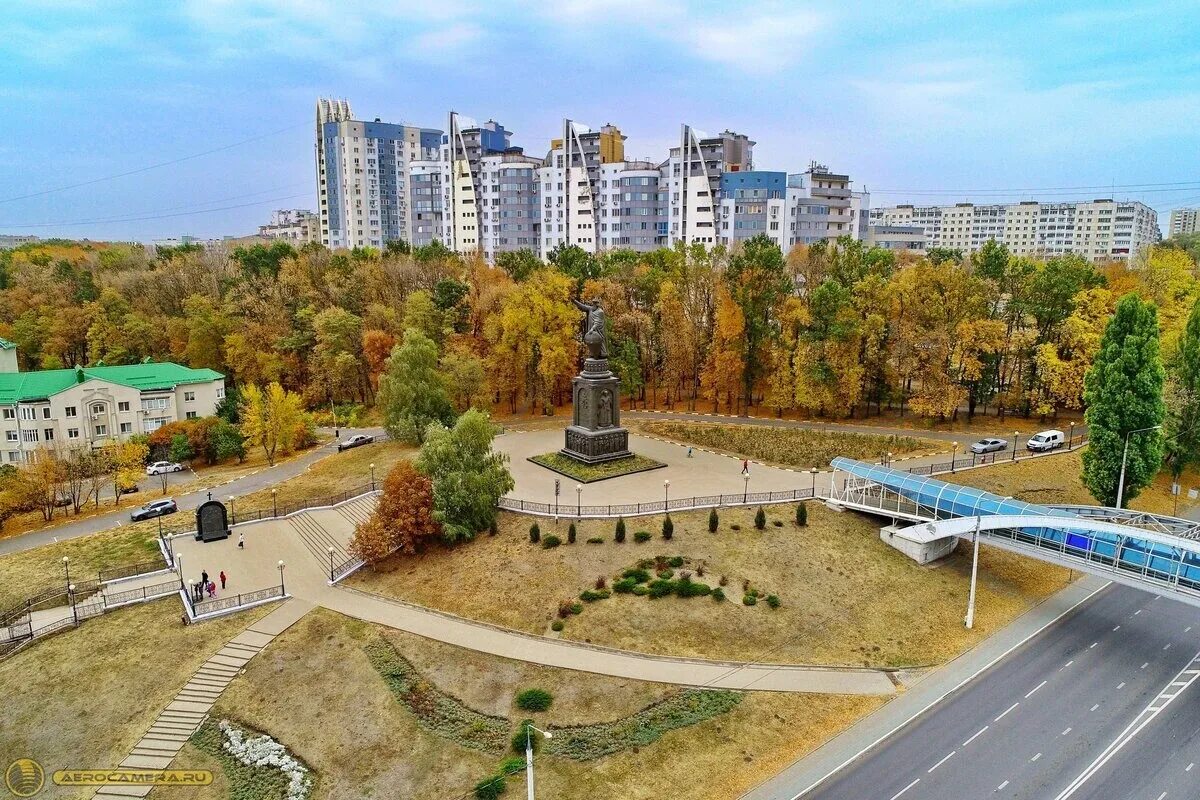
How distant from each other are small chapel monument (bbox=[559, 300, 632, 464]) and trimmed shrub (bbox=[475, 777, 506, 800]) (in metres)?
25.8

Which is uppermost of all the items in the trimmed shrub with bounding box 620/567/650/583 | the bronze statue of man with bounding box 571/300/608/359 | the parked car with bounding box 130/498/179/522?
the bronze statue of man with bounding box 571/300/608/359

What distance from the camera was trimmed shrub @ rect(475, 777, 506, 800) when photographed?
21.5 metres

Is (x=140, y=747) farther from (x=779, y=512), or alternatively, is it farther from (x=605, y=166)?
(x=605, y=166)

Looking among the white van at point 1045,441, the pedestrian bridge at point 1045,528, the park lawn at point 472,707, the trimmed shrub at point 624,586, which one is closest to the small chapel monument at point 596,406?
the pedestrian bridge at point 1045,528

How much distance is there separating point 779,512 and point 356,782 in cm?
2466

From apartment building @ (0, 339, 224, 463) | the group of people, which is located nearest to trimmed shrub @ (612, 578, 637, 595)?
the group of people

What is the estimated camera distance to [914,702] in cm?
2595

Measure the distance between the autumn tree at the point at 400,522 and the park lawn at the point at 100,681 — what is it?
5.64 meters

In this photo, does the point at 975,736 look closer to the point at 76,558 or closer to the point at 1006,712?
the point at 1006,712

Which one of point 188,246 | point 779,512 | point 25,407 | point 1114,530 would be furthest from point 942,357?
point 188,246

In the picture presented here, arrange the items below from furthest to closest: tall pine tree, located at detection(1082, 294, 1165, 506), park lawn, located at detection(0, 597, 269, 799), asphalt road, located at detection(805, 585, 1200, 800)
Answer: tall pine tree, located at detection(1082, 294, 1165, 506) < park lawn, located at detection(0, 597, 269, 799) < asphalt road, located at detection(805, 585, 1200, 800)

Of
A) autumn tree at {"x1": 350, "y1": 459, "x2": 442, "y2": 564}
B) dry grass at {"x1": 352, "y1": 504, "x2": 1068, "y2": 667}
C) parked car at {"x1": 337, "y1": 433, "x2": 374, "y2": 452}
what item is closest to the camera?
dry grass at {"x1": 352, "y1": 504, "x2": 1068, "y2": 667}

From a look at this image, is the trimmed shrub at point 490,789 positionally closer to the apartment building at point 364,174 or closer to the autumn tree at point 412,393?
the autumn tree at point 412,393

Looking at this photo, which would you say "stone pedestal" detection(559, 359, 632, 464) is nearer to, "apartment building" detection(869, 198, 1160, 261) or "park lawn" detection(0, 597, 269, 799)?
"park lawn" detection(0, 597, 269, 799)
